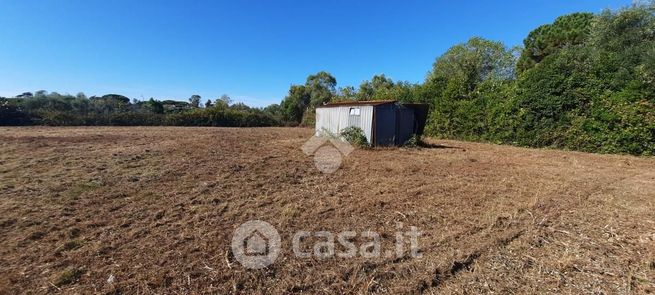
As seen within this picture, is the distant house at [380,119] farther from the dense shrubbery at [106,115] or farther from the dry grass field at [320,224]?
the dense shrubbery at [106,115]

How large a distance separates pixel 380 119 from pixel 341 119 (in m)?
1.64

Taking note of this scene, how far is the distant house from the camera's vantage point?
890cm

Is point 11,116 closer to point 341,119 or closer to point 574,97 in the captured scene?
point 341,119

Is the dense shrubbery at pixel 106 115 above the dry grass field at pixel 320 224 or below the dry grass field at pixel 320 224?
above

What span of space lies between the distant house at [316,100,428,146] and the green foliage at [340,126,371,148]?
0.11 m

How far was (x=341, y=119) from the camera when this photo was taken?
1014 cm

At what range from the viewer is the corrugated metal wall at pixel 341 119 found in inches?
354

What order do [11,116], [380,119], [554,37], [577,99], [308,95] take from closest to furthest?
[577,99], [380,119], [11,116], [554,37], [308,95]

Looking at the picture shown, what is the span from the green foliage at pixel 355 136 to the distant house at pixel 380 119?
11cm

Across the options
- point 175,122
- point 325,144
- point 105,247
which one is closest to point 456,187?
point 105,247

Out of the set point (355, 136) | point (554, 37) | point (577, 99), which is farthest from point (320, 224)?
point (554, 37)

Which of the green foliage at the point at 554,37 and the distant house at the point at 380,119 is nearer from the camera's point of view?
the distant house at the point at 380,119

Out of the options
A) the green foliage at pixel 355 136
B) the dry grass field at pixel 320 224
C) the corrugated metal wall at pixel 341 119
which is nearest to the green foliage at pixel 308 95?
the corrugated metal wall at pixel 341 119

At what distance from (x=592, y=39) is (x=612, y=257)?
572 inches
